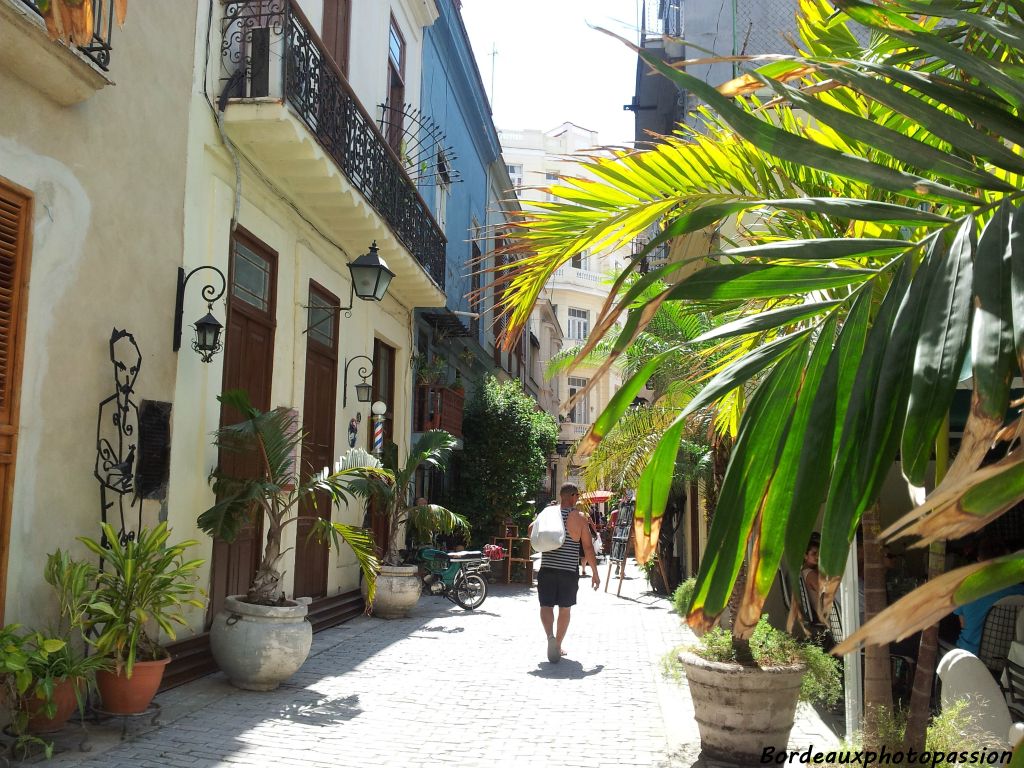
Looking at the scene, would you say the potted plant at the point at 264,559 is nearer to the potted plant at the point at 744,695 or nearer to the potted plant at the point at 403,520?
the potted plant at the point at 744,695

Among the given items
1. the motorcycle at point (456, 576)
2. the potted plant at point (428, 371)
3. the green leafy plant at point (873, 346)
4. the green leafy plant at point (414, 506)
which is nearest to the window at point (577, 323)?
the potted plant at point (428, 371)

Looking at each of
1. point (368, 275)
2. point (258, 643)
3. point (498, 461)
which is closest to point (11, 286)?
point (258, 643)

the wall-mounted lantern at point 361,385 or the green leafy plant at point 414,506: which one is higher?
the wall-mounted lantern at point 361,385

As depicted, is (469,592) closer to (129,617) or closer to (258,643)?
(258,643)

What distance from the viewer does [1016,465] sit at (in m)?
1.23

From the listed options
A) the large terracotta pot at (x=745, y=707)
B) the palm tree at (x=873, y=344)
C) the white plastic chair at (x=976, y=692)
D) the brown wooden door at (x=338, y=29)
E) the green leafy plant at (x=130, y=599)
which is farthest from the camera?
the brown wooden door at (x=338, y=29)

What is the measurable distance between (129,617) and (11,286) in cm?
214

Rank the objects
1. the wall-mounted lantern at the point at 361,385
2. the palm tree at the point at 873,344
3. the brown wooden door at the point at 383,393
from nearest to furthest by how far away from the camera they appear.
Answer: the palm tree at the point at 873,344, the wall-mounted lantern at the point at 361,385, the brown wooden door at the point at 383,393

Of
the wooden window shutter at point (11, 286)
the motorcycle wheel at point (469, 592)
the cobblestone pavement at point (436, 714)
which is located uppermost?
the wooden window shutter at point (11, 286)

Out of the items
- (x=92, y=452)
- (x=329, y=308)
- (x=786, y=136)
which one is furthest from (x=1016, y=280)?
(x=329, y=308)

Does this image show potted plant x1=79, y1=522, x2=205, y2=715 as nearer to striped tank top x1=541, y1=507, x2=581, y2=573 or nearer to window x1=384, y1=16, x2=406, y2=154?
striped tank top x1=541, y1=507, x2=581, y2=573

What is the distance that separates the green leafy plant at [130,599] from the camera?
5.62 m

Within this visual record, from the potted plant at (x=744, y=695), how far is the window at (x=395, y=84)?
31.7ft

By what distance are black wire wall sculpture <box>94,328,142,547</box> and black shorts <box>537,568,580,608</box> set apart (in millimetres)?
3826
